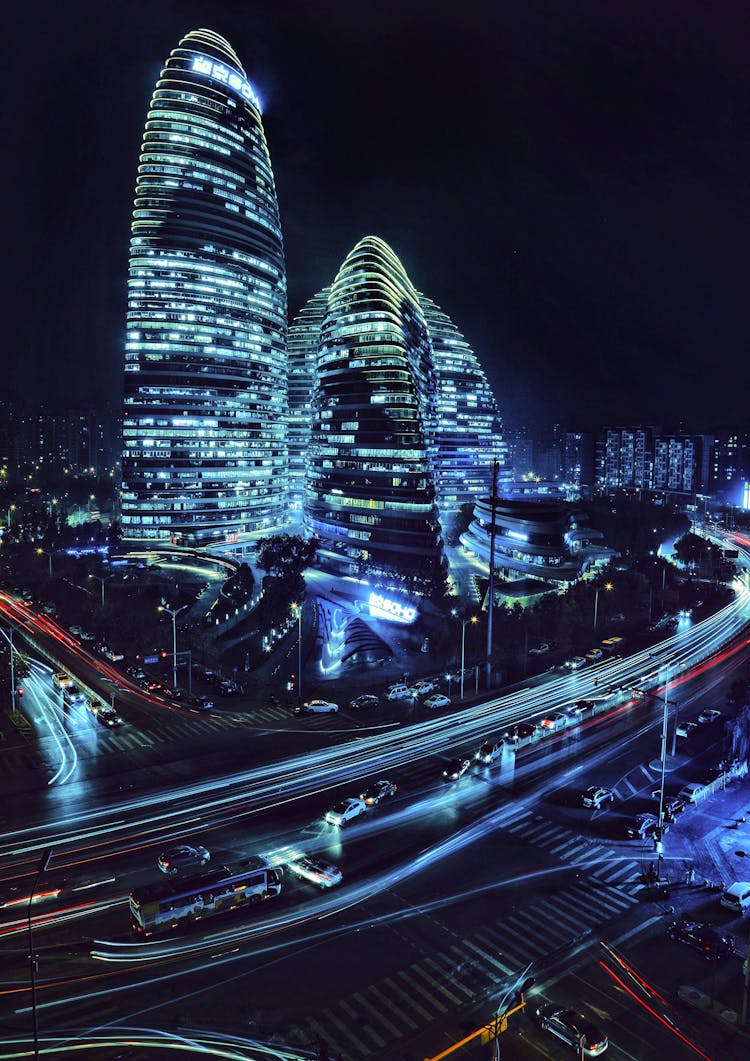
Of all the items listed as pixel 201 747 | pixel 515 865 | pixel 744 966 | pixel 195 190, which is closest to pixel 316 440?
pixel 195 190

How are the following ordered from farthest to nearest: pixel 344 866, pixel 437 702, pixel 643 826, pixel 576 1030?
pixel 437 702, pixel 643 826, pixel 344 866, pixel 576 1030

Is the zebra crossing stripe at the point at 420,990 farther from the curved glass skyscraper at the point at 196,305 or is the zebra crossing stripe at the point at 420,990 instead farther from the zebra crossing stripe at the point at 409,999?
the curved glass skyscraper at the point at 196,305

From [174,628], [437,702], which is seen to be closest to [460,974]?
[437,702]

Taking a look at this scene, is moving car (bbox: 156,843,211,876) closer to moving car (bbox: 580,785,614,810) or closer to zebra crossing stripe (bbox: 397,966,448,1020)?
zebra crossing stripe (bbox: 397,966,448,1020)

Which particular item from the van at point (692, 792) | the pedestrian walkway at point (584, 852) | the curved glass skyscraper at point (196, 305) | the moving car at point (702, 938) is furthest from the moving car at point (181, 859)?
the curved glass skyscraper at point (196, 305)

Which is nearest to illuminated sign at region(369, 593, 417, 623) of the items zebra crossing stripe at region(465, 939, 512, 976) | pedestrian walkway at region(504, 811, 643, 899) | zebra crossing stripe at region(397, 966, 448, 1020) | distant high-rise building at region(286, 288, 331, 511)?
pedestrian walkway at region(504, 811, 643, 899)

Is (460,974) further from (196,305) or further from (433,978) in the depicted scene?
(196,305)
